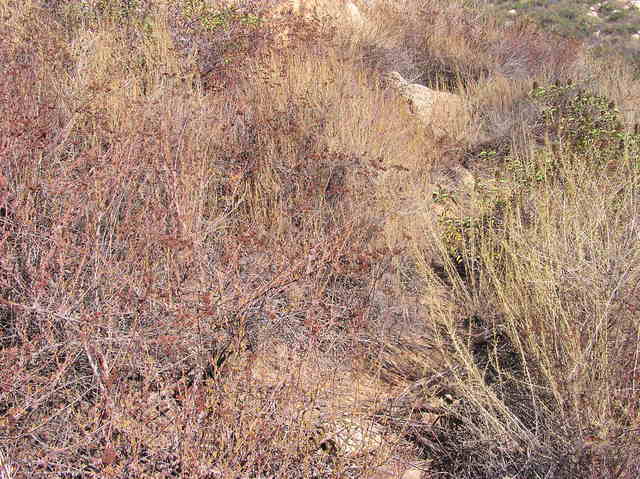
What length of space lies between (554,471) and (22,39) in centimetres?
453

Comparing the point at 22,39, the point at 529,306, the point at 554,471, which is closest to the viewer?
the point at 554,471

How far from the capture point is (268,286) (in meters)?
2.23

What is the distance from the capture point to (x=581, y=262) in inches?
100

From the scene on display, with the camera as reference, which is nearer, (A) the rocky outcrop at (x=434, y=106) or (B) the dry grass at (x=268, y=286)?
(B) the dry grass at (x=268, y=286)

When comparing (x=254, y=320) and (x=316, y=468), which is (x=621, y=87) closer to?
(x=254, y=320)

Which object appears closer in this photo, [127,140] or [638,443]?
[638,443]

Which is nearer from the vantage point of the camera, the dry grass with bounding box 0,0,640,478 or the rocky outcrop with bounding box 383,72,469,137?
the dry grass with bounding box 0,0,640,478

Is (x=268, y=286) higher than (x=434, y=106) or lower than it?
higher

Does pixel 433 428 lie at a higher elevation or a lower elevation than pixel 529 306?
lower

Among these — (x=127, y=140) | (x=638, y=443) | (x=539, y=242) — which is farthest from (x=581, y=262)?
(x=127, y=140)

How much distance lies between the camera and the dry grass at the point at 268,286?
185cm

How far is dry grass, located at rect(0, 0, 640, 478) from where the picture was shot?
6.06 feet

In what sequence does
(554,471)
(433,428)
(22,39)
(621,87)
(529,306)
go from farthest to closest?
(621,87)
(22,39)
(529,306)
(433,428)
(554,471)

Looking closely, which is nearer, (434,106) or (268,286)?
(268,286)
